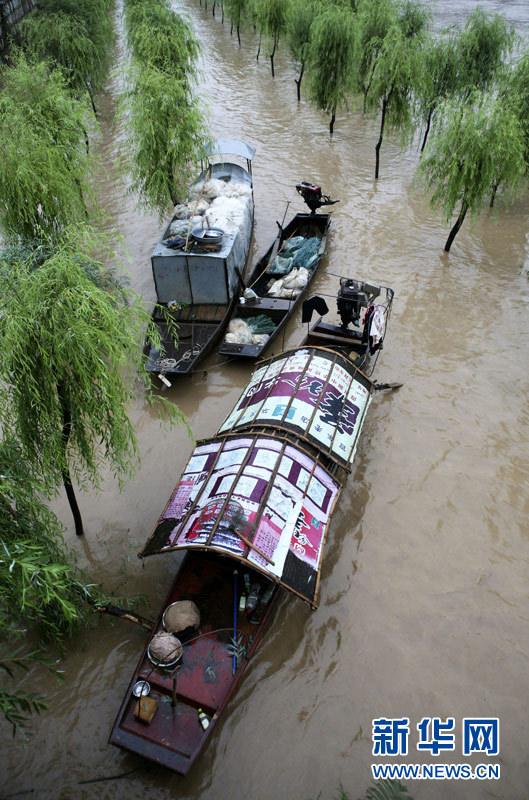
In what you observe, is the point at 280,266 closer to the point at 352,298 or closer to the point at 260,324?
the point at 260,324

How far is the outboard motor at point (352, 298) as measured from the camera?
11.6 meters

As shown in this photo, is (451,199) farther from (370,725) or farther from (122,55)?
(122,55)

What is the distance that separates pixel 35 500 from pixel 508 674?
289 inches

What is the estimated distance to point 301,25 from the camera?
86.3 feet

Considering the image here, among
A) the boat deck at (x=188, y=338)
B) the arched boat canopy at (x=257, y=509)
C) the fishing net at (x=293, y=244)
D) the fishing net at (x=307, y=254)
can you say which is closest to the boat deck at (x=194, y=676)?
the arched boat canopy at (x=257, y=509)

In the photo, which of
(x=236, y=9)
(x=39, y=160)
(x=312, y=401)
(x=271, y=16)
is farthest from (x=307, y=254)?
(x=236, y=9)

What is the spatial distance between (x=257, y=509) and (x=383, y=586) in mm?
2866

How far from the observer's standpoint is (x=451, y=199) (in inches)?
604

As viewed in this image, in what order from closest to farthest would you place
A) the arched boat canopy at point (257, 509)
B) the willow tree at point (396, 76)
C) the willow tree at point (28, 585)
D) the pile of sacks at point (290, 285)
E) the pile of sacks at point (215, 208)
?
the willow tree at point (28, 585) < the arched boat canopy at point (257, 509) < the pile of sacks at point (215, 208) < the pile of sacks at point (290, 285) < the willow tree at point (396, 76)

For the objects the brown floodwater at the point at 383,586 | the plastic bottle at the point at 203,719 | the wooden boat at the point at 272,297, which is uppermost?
the wooden boat at the point at 272,297

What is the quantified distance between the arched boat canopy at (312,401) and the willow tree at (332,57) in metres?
18.2

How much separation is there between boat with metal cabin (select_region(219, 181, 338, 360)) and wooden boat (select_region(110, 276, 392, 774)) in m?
3.27

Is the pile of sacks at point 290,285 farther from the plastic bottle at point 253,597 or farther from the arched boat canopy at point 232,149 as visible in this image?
the plastic bottle at point 253,597

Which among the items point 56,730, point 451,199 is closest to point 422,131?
point 451,199
